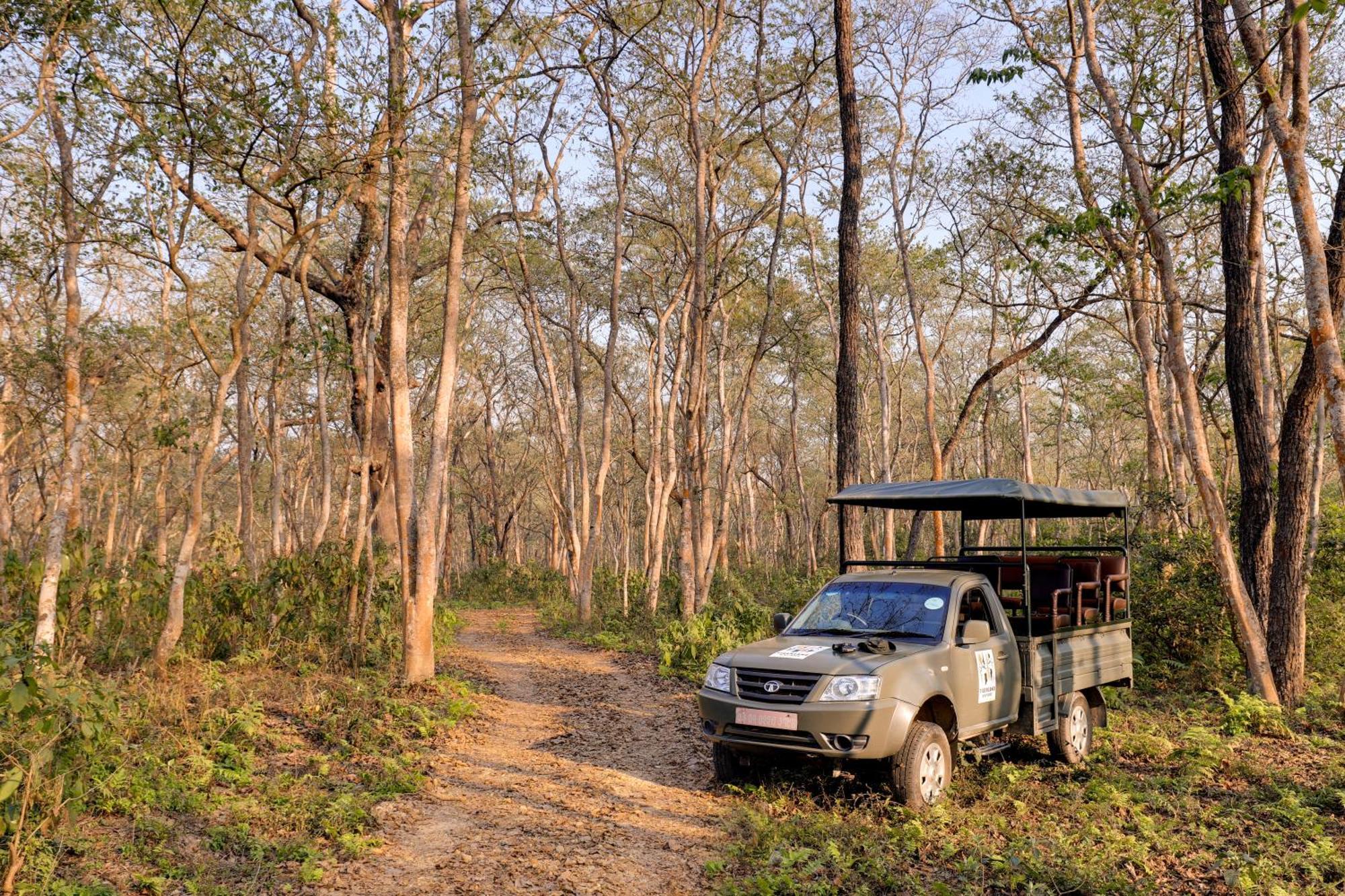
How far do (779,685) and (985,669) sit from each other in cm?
175

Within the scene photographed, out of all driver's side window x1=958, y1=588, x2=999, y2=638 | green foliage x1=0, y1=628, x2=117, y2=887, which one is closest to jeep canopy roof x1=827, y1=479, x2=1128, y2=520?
driver's side window x1=958, y1=588, x2=999, y2=638

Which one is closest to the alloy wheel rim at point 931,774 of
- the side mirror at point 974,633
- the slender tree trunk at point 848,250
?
the side mirror at point 974,633

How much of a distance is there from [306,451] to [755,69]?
24203mm

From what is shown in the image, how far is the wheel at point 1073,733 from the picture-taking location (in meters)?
7.36

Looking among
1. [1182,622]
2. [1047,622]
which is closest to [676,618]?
[1182,622]

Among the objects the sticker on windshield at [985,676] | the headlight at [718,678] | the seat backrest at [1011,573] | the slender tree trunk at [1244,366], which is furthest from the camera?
the slender tree trunk at [1244,366]

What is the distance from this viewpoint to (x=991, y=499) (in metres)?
7.80

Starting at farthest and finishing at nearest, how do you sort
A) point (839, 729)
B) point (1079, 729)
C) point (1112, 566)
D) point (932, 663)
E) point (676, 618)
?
1. point (676, 618)
2. point (1112, 566)
3. point (1079, 729)
4. point (932, 663)
5. point (839, 729)

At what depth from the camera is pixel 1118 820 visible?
19.7ft

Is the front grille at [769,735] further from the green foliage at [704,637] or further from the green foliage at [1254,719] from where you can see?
the green foliage at [704,637]

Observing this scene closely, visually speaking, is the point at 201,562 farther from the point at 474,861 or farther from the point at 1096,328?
the point at 1096,328

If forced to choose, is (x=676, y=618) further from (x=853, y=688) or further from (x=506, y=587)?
(x=506, y=587)

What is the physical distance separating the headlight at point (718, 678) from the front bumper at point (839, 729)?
1.22 feet

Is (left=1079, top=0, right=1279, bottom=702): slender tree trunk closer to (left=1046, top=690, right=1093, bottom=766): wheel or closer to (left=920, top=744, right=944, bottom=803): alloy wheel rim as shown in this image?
(left=1046, top=690, right=1093, bottom=766): wheel
